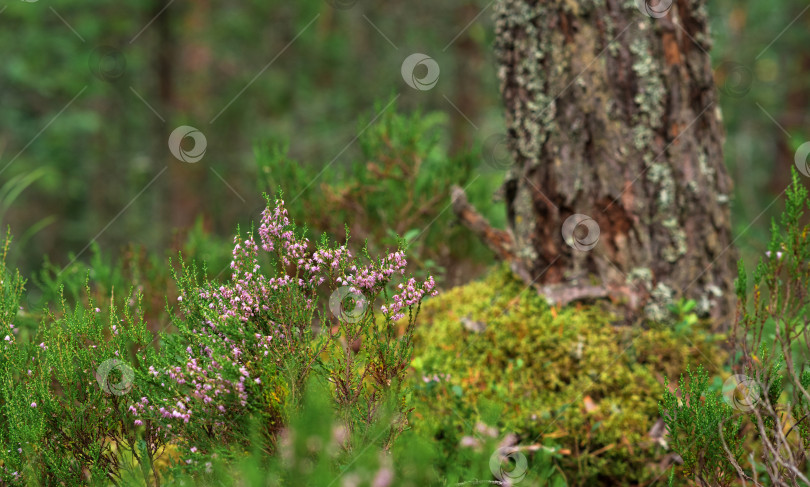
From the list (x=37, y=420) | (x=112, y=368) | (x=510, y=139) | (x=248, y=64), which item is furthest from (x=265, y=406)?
(x=248, y=64)

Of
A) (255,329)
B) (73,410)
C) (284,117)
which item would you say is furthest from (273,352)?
(284,117)

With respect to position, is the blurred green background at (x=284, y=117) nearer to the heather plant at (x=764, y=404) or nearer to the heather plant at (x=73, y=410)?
the heather plant at (x=73, y=410)

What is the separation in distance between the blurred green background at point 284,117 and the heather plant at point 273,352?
74.3 inches

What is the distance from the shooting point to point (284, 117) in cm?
1328

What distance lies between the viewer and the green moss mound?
2.57 metres

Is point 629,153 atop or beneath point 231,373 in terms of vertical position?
atop

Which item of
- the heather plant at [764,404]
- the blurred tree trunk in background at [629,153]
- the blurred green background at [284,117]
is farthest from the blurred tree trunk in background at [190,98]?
the heather plant at [764,404]

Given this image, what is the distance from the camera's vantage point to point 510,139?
3318mm

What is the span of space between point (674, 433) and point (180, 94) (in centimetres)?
809

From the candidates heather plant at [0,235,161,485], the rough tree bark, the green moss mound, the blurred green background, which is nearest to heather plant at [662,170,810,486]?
the green moss mound

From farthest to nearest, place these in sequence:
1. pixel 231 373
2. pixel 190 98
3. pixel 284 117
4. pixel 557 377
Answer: pixel 284 117 < pixel 190 98 < pixel 557 377 < pixel 231 373

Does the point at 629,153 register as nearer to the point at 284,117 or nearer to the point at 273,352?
the point at 273,352

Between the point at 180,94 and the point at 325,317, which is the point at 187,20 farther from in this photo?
the point at 325,317

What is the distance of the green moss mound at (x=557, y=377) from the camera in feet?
8.44
